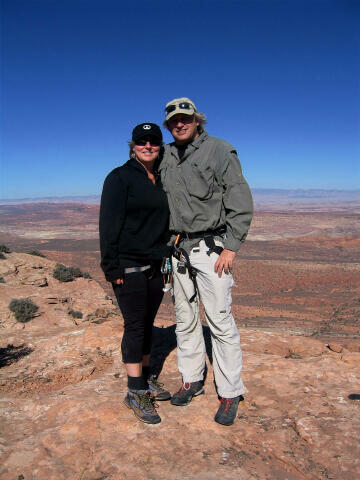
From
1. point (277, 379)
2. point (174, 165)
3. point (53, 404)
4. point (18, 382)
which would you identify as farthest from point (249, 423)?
point (18, 382)

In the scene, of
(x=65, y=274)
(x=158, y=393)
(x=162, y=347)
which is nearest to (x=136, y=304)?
(x=158, y=393)

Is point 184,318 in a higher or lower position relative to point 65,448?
higher

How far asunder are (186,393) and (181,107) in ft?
7.28

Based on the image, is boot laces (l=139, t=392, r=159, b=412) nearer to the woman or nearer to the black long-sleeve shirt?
the woman

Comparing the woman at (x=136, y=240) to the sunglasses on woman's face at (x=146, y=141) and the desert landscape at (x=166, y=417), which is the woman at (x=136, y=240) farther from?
the desert landscape at (x=166, y=417)

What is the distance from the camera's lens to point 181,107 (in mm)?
2461

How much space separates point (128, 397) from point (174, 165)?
6.01 feet

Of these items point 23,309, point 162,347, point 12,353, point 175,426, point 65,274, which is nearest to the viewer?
point 175,426

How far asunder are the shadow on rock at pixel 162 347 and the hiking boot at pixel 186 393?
0.69 metres

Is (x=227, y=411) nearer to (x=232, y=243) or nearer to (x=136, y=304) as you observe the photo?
(x=136, y=304)

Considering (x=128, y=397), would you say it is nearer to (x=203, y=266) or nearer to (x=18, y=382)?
(x=203, y=266)

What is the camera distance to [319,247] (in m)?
34.0

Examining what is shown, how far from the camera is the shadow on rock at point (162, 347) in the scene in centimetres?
368

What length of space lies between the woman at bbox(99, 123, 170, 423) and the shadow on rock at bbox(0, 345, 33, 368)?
2474 millimetres
